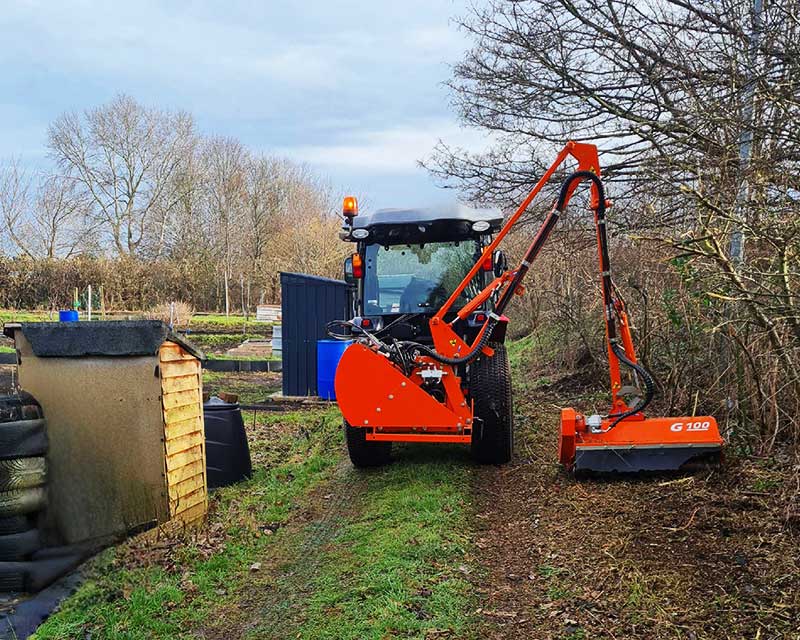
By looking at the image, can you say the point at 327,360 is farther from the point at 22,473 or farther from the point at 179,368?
the point at 22,473

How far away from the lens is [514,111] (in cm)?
941

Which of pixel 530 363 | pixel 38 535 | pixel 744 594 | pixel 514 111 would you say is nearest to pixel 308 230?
pixel 530 363

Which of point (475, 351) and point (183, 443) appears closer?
point (183, 443)

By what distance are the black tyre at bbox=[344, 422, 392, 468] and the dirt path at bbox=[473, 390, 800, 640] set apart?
144 cm

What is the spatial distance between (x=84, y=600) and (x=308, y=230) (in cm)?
2696

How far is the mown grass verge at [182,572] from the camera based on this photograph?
4250 millimetres

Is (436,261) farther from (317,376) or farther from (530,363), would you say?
(530,363)

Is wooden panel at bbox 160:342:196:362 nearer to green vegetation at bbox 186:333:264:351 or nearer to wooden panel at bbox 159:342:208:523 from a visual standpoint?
wooden panel at bbox 159:342:208:523

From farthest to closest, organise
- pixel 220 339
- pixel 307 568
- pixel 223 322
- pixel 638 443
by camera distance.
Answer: pixel 223 322 → pixel 220 339 → pixel 638 443 → pixel 307 568

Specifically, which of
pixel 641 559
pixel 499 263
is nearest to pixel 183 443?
pixel 499 263

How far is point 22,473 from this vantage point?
5.09 metres

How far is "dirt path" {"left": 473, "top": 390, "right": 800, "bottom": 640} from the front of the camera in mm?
3592

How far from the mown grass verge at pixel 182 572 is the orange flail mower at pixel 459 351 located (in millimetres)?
1018

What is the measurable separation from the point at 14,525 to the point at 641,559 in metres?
4.04
